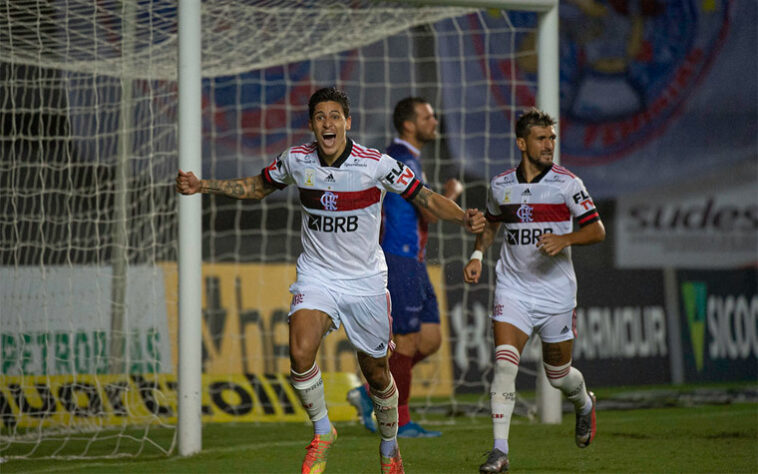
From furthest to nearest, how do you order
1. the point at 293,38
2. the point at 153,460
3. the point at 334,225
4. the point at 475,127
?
1. the point at 475,127
2. the point at 293,38
3. the point at 153,460
4. the point at 334,225

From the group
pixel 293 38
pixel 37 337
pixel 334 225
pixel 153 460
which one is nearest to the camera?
pixel 334 225

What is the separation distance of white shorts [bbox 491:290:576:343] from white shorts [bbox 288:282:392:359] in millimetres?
1014

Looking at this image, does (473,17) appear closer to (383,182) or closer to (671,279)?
(671,279)

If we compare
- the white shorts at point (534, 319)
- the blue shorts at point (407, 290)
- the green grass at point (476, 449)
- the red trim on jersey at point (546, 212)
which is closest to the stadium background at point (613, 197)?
the green grass at point (476, 449)

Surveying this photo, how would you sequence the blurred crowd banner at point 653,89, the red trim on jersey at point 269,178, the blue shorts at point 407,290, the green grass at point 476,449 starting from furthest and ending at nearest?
1. the blurred crowd banner at point 653,89
2. the blue shorts at point 407,290
3. the green grass at point 476,449
4. the red trim on jersey at point 269,178

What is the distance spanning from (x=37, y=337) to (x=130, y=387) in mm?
764

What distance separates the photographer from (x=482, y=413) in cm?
918

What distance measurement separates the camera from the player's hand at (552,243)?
5.73 meters

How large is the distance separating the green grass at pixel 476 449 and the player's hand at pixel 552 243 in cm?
115

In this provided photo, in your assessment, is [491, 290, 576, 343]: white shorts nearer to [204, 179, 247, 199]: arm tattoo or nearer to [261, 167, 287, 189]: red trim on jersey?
[261, 167, 287, 189]: red trim on jersey

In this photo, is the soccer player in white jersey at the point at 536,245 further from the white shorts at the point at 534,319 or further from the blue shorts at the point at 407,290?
the blue shorts at the point at 407,290

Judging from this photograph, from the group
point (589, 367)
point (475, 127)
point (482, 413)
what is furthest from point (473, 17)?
point (482, 413)

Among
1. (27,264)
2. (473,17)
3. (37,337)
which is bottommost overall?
(37,337)

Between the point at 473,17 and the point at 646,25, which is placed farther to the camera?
the point at 646,25
